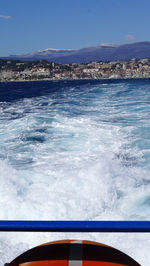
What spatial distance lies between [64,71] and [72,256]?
95146mm

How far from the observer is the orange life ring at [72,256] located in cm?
147

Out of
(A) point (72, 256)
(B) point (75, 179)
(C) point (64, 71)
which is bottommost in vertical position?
(B) point (75, 179)

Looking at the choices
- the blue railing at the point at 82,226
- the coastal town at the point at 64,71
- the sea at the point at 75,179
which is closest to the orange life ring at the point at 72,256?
the blue railing at the point at 82,226

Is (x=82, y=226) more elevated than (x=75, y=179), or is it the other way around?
(x=82, y=226)

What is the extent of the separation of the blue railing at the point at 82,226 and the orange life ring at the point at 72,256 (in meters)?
0.17

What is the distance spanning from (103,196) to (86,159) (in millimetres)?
2023

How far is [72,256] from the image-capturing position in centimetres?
149

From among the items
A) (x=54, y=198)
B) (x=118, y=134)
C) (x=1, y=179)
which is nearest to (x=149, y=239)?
(x=54, y=198)

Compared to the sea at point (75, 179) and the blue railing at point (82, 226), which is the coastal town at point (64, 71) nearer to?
the sea at point (75, 179)

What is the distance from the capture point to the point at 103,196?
16.3 ft

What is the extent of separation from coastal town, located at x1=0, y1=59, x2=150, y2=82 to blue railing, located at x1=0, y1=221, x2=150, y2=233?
8902cm

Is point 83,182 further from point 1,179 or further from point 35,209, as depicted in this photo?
point 1,179

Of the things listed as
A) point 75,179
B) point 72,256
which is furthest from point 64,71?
point 72,256

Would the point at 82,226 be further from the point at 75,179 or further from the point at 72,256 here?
the point at 75,179
